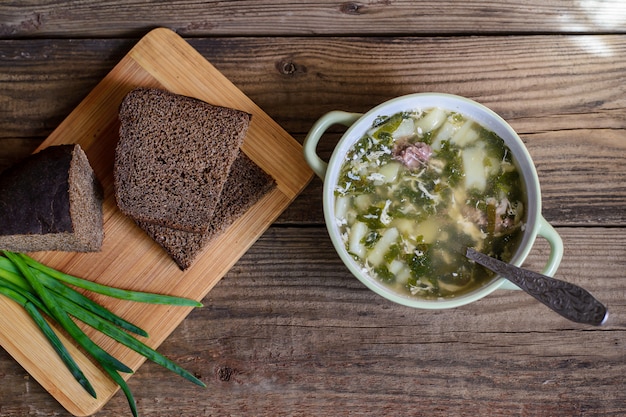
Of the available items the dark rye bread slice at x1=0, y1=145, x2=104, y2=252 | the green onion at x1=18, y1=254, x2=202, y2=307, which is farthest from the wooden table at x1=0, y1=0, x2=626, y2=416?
the dark rye bread slice at x1=0, y1=145, x2=104, y2=252

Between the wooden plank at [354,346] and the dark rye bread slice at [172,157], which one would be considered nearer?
the dark rye bread slice at [172,157]

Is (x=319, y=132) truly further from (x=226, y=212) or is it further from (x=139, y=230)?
(x=139, y=230)

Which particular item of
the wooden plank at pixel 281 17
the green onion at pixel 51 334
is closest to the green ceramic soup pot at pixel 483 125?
the wooden plank at pixel 281 17

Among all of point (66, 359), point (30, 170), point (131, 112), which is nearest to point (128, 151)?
point (131, 112)

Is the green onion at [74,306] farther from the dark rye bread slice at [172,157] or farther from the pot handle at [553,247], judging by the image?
the pot handle at [553,247]

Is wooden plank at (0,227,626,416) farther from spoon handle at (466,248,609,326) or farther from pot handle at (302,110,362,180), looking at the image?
spoon handle at (466,248,609,326)

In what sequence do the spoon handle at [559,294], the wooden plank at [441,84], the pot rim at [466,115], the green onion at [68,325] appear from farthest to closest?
the wooden plank at [441,84] < the green onion at [68,325] < the pot rim at [466,115] < the spoon handle at [559,294]
